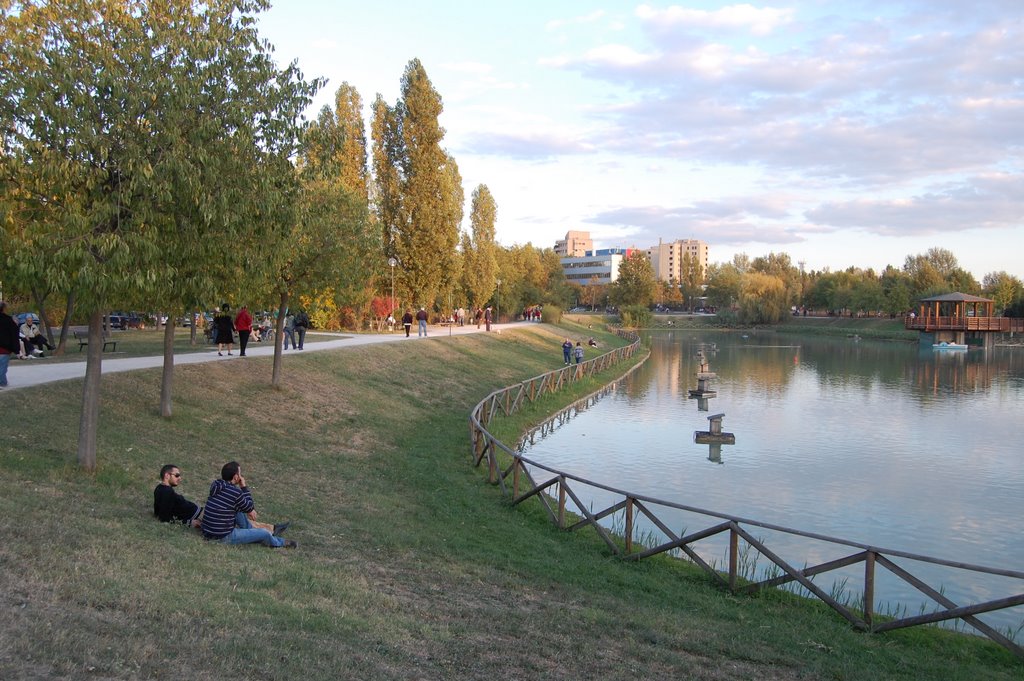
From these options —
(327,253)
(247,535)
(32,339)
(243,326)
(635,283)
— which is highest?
(635,283)

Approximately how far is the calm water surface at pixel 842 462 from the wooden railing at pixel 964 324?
124 feet

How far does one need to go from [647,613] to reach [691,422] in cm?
1958

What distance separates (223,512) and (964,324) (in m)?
83.6

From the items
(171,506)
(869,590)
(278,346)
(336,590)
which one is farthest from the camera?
(278,346)

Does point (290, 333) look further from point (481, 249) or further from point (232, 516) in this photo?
point (481, 249)

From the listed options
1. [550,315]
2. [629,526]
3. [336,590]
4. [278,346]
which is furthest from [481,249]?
[336,590]

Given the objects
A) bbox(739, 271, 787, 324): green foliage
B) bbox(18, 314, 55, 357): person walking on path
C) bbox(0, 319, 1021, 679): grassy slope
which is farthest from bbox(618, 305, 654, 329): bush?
bbox(0, 319, 1021, 679): grassy slope

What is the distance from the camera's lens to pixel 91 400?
424 inches

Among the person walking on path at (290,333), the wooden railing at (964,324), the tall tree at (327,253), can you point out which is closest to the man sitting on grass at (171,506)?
the tall tree at (327,253)

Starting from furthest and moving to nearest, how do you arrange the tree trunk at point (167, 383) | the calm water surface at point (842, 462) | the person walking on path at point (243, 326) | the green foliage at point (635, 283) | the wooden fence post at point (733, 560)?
the green foliage at point (635, 283) < the person walking on path at point (243, 326) < the tree trunk at point (167, 383) < the calm water surface at point (842, 462) < the wooden fence post at point (733, 560)

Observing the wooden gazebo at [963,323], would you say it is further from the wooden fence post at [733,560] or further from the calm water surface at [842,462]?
the wooden fence post at [733,560]

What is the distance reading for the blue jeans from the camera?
9242 millimetres

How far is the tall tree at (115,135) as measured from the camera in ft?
30.0

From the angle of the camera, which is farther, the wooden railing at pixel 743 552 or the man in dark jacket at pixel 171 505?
the man in dark jacket at pixel 171 505
